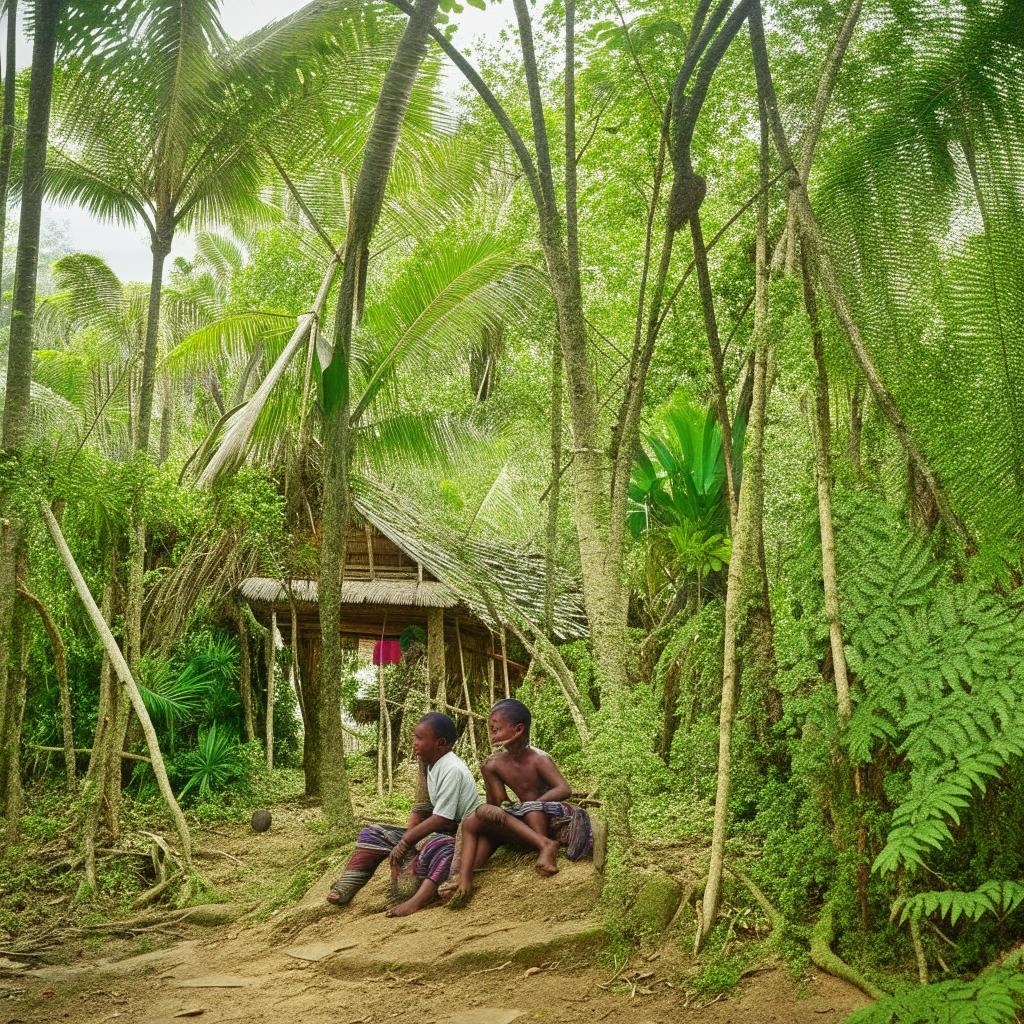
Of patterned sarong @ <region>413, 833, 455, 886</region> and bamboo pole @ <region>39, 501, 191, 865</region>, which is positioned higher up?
bamboo pole @ <region>39, 501, 191, 865</region>

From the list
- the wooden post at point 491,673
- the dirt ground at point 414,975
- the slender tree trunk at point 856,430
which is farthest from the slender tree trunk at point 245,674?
the slender tree trunk at point 856,430

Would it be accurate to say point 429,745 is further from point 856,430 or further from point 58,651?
point 58,651

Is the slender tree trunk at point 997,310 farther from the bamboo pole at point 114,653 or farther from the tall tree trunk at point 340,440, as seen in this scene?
the bamboo pole at point 114,653

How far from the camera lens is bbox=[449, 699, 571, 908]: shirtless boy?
4.64 m

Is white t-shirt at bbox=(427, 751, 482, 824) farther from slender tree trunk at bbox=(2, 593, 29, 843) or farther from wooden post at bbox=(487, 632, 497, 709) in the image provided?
wooden post at bbox=(487, 632, 497, 709)

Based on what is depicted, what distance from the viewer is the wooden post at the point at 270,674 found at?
11172mm

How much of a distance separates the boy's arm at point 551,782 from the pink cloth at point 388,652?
754 centimetres

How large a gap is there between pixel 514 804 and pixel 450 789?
1.30ft

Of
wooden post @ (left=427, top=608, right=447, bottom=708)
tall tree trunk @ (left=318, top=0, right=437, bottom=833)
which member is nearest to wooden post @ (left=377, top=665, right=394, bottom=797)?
wooden post @ (left=427, top=608, right=447, bottom=708)

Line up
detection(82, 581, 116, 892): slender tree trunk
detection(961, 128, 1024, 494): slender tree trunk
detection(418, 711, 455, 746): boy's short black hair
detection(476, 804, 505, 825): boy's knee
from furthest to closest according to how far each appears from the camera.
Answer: detection(82, 581, 116, 892): slender tree trunk < detection(418, 711, 455, 746): boy's short black hair < detection(476, 804, 505, 825): boy's knee < detection(961, 128, 1024, 494): slender tree trunk

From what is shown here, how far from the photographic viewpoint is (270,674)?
1161 centimetres

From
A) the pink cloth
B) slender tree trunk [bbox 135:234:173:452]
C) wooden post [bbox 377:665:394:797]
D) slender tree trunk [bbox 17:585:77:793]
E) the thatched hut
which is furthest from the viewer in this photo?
the pink cloth

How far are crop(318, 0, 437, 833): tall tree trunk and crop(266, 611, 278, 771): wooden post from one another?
4987 millimetres

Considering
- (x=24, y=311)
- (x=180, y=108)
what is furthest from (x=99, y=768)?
(x=180, y=108)
